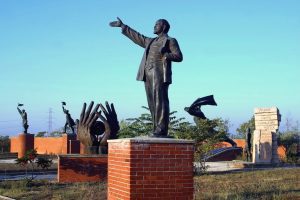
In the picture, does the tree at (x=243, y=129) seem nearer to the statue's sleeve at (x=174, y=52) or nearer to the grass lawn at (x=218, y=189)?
the grass lawn at (x=218, y=189)

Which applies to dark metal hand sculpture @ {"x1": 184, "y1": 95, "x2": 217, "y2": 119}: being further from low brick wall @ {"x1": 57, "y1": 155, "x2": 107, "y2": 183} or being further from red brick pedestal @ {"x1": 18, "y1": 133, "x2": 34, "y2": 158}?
red brick pedestal @ {"x1": 18, "y1": 133, "x2": 34, "y2": 158}

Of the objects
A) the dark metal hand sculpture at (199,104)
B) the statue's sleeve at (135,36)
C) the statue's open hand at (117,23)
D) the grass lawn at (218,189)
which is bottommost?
the grass lawn at (218,189)

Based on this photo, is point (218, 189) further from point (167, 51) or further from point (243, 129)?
point (243, 129)

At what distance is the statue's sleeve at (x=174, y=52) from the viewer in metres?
7.89

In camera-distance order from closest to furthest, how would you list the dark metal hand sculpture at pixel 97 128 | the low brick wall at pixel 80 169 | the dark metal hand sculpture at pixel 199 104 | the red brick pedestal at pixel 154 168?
the red brick pedestal at pixel 154 168 < the low brick wall at pixel 80 169 < the dark metal hand sculpture at pixel 97 128 < the dark metal hand sculpture at pixel 199 104

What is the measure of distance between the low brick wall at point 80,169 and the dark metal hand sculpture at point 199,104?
14.2 feet

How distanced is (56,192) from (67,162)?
438 centimetres

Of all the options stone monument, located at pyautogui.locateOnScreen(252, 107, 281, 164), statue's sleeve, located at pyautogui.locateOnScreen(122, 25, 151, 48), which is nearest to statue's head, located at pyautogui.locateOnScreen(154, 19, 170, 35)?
statue's sleeve, located at pyautogui.locateOnScreen(122, 25, 151, 48)

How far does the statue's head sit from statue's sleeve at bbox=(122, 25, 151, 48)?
0.84ft

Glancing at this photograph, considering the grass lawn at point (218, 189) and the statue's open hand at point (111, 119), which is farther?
the statue's open hand at point (111, 119)

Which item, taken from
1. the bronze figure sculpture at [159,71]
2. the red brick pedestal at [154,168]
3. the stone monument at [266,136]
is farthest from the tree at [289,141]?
the red brick pedestal at [154,168]

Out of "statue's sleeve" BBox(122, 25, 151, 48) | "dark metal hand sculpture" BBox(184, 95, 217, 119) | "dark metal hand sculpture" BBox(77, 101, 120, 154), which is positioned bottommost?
"dark metal hand sculpture" BBox(77, 101, 120, 154)

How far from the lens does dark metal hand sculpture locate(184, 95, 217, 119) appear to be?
20.8 meters

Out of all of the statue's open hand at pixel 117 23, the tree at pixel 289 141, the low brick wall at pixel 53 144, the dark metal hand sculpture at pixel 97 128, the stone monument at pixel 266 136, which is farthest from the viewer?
the low brick wall at pixel 53 144
